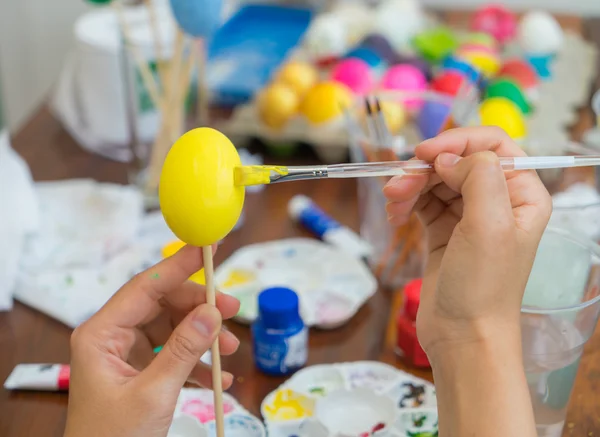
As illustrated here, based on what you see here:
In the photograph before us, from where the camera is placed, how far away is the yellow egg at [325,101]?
110 cm

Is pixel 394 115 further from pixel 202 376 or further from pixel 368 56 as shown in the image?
pixel 202 376

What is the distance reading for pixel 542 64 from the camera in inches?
52.9

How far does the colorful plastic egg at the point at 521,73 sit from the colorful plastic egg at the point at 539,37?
0.11 m

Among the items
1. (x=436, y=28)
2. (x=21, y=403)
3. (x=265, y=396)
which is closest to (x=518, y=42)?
(x=436, y=28)

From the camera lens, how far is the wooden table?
70 cm

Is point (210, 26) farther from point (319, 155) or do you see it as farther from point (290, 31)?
point (290, 31)

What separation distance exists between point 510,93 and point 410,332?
52 cm

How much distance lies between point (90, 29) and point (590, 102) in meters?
0.87

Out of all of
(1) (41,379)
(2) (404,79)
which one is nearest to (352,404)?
(1) (41,379)

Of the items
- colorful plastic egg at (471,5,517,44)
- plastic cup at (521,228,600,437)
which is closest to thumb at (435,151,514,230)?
plastic cup at (521,228,600,437)

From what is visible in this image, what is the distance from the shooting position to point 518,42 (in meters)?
1.41

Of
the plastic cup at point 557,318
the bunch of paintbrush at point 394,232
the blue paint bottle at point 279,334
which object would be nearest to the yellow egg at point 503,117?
the bunch of paintbrush at point 394,232

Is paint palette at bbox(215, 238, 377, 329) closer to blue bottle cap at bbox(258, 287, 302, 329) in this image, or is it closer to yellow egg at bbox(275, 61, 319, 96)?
blue bottle cap at bbox(258, 287, 302, 329)

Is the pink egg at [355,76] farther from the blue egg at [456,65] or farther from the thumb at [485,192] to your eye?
the thumb at [485,192]
